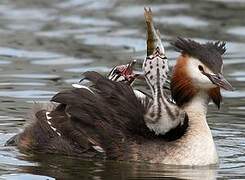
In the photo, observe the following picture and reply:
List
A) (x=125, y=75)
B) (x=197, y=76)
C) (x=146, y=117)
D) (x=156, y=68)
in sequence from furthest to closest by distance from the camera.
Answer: (x=125, y=75), (x=197, y=76), (x=146, y=117), (x=156, y=68)

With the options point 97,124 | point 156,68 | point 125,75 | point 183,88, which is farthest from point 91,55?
point 156,68

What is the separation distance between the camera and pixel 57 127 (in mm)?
9797

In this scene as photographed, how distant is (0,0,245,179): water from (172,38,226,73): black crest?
2.65 ft

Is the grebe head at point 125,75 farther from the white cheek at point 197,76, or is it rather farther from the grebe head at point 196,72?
the white cheek at point 197,76

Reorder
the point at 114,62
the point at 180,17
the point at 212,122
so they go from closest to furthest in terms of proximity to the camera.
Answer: the point at 212,122 < the point at 114,62 < the point at 180,17

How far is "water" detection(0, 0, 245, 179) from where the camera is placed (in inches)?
372

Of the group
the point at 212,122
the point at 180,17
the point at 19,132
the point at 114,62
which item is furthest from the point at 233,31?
the point at 19,132

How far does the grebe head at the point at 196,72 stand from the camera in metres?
9.71

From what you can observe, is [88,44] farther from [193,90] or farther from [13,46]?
[193,90]

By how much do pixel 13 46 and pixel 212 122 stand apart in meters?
5.53

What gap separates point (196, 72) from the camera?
9766mm

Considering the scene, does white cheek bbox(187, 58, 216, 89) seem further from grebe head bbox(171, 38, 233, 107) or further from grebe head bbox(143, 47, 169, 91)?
grebe head bbox(143, 47, 169, 91)

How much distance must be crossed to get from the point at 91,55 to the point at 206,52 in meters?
6.03

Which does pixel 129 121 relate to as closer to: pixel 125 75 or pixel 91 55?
pixel 125 75
